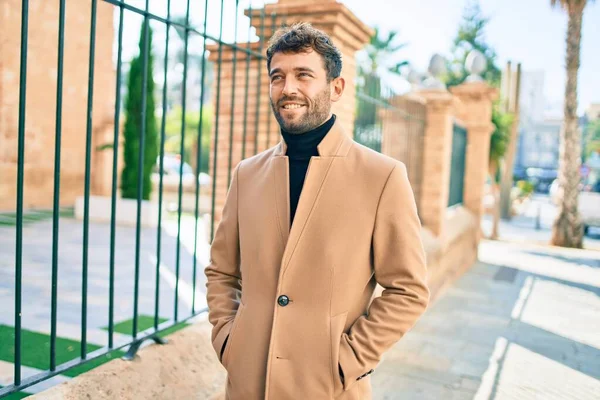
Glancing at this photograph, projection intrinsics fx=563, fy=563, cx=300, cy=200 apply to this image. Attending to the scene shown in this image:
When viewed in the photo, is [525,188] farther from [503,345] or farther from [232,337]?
[232,337]

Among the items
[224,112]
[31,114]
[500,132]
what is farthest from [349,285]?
[500,132]

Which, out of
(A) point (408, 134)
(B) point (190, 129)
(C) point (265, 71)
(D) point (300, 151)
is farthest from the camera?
(B) point (190, 129)

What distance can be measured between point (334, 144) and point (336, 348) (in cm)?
69

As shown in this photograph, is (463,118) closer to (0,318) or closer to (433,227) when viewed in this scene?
(433,227)

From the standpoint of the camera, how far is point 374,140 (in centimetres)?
611

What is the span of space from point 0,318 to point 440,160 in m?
6.01

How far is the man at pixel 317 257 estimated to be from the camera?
71.9 inches

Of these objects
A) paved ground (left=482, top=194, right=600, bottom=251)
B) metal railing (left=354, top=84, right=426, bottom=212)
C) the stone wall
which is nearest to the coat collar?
metal railing (left=354, top=84, right=426, bottom=212)

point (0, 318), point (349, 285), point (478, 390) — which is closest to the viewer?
point (349, 285)

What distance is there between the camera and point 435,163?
327 inches

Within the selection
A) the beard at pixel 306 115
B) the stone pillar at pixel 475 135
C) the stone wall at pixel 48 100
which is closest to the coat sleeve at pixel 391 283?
the beard at pixel 306 115

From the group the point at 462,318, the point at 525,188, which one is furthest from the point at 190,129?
the point at 462,318

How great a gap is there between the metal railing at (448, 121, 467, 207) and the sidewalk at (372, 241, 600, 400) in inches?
68.1

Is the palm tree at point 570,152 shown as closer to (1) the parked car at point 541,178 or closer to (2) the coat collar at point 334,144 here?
(2) the coat collar at point 334,144
